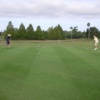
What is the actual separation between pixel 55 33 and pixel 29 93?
365 ft

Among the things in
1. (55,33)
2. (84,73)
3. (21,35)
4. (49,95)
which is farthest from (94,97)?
(55,33)

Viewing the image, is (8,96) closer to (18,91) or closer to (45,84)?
(18,91)

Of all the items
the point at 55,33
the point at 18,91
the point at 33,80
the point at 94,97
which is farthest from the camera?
the point at 55,33

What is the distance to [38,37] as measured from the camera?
116 meters

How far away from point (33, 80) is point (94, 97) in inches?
146

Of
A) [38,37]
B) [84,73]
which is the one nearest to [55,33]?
[38,37]

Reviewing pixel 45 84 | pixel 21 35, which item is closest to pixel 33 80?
pixel 45 84

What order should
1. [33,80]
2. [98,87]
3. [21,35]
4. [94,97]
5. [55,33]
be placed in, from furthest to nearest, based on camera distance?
1. [55,33]
2. [21,35]
3. [33,80]
4. [98,87]
5. [94,97]

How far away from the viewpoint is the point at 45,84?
1227 centimetres

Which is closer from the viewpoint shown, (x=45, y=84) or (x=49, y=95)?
(x=49, y=95)

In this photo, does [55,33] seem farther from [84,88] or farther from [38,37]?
[84,88]

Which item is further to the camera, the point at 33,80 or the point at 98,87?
the point at 33,80

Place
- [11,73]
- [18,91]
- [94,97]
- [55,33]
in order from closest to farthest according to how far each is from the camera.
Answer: [94,97]
[18,91]
[11,73]
[55,33]

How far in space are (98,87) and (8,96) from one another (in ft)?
11.6
